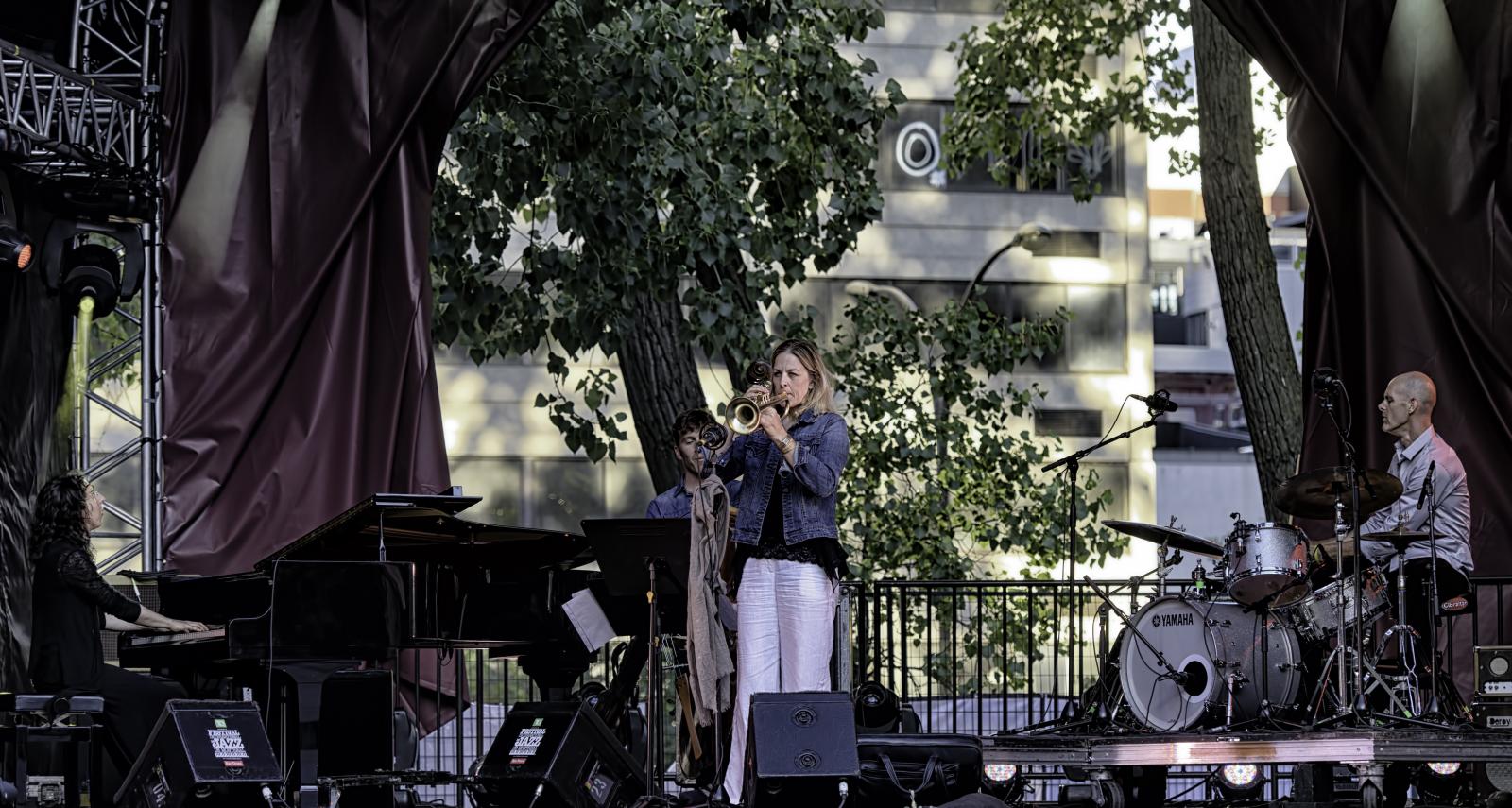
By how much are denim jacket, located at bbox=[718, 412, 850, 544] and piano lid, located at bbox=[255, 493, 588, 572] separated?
1083mm

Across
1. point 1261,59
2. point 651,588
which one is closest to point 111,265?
point 651,588

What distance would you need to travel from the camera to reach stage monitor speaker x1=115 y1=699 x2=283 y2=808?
708 cm

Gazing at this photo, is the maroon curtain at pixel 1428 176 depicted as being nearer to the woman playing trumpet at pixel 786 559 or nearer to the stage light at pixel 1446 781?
the stage light at pixel 1446 781

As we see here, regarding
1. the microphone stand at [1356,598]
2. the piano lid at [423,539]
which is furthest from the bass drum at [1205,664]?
the piano lid at [423,539]

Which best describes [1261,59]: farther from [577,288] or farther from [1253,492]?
[1253,492]

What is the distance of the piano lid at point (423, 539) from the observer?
7.96 m

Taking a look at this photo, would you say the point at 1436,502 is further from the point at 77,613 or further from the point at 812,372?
the point at 77,613

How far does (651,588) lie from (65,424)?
15.2 feet

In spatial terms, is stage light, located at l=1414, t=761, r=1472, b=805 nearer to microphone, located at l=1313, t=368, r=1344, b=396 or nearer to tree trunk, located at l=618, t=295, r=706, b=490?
microphone, located at l=1313, t=368, r=1344, b=396

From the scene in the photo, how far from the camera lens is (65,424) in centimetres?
1096

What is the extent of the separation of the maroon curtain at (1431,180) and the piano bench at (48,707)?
6443mm

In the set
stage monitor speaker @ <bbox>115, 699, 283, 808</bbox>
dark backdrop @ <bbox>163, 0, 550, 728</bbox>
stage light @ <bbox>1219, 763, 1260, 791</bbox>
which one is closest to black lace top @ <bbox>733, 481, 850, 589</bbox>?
stage monitor speaker @ <bbox>115, 699, 283, 808</bbox>

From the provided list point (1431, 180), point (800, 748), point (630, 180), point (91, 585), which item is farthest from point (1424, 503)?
point (91, 585)

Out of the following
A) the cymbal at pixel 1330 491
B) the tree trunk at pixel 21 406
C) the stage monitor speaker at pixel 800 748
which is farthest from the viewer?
the tree trunk at pixel 21 406
